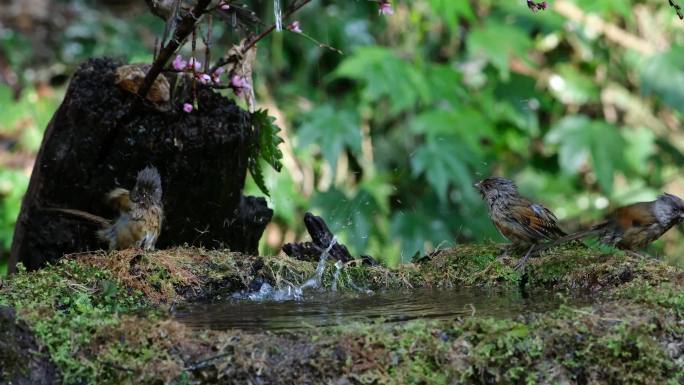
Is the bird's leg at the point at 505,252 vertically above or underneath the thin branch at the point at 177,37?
underneath

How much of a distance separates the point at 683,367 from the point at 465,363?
0.77 m

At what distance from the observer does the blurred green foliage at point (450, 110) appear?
762 cm

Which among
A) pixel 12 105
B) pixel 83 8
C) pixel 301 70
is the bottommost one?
→ pixel 12 105

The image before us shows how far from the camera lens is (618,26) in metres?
9.55

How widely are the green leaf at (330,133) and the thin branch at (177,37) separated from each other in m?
2.97

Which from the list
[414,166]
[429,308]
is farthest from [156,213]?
[414,166]

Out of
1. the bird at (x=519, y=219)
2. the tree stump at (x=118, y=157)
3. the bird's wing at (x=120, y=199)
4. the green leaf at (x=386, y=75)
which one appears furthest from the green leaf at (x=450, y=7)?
the bird's wing at (x=120, y=199)

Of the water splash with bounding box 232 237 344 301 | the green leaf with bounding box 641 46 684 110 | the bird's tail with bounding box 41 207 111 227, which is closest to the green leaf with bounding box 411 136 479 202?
the green leaf with bounding box 641 46 684 110

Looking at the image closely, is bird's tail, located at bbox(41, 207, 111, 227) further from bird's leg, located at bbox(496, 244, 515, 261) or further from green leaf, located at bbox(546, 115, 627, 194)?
green leaf, located at bbox(546, 115, 627, 194)

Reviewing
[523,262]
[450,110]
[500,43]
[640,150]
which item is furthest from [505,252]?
[640,150]

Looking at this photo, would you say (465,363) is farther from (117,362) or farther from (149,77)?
(149,77)

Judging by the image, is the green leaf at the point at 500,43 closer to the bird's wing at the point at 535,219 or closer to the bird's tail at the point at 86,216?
the bird's wing at the point at 535,219

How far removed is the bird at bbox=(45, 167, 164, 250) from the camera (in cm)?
443

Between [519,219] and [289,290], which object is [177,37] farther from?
[519,219]
